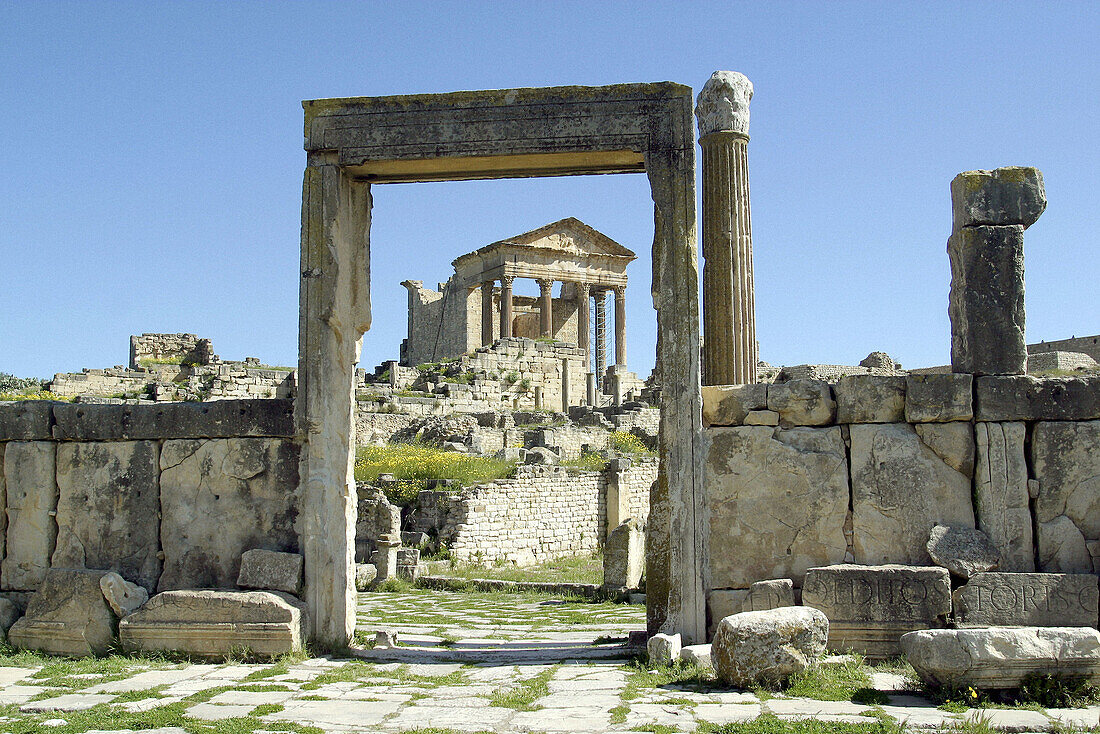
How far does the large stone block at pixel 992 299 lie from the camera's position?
7.23 m

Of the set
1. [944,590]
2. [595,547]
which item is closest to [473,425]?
[595,547]

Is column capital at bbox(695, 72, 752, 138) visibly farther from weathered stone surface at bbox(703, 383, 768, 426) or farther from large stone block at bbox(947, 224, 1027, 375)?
weathered stone surface at bbox(703, 383, 768, 426)

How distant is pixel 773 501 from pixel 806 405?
764 millimetres

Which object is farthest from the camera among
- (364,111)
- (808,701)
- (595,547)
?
(595,547)

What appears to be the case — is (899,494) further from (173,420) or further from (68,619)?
(68,619)

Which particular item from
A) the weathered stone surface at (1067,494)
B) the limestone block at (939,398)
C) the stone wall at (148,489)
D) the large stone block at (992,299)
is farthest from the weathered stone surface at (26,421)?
the weathered stone surface at (1067,494)

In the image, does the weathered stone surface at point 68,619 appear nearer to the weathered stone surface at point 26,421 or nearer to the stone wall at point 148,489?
the stone wall at point 148,489

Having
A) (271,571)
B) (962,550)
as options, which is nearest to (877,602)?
(962,550)

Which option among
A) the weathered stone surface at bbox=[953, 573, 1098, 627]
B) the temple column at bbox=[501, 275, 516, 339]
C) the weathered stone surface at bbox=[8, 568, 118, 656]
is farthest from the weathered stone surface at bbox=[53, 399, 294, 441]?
the temple column at bbox=[501, 275, 516, 339]

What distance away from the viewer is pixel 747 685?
600 centimetres

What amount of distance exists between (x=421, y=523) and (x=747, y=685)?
37.7ft

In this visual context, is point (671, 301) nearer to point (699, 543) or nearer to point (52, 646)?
point (699, 543)

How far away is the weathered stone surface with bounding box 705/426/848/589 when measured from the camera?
7.35 m

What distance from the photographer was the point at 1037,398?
713 centimetres
